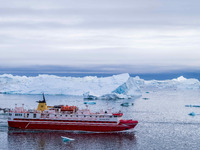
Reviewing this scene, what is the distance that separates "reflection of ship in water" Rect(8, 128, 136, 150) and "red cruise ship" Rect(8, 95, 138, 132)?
2.64ft

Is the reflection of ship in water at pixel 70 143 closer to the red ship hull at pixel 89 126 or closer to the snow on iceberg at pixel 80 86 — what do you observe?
the red ship hull at pixel 89 126

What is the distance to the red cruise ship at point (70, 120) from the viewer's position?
35.6 m

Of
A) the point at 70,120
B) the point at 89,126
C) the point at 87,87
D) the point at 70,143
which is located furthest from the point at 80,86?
the point at 70,143

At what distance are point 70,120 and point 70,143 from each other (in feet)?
17.8

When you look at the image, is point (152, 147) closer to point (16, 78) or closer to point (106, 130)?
point (106, 130)

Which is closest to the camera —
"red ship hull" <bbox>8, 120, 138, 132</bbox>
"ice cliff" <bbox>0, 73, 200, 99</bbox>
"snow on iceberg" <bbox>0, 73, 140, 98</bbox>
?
"red ship hull" <bbox>8, 120, 138, 132</bbox>

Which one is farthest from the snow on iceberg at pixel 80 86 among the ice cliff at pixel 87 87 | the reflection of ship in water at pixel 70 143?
the reflection of ship in water at pixel 70 143

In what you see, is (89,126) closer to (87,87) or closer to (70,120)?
(70,120)

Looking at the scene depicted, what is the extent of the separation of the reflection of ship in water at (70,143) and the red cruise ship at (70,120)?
0.80 metres

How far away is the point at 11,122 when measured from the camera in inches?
1451

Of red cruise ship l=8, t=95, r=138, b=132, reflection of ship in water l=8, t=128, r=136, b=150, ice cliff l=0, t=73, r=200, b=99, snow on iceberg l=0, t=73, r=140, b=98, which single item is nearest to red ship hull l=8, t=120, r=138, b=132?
red cruise ship l=8, t=95, r=138, b=132

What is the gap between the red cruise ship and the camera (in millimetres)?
35625

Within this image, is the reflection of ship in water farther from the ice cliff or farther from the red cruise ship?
the ice cliff

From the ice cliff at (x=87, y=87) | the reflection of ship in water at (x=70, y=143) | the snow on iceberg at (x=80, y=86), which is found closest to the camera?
the reflection of ship in water at (x=70, y=143)
